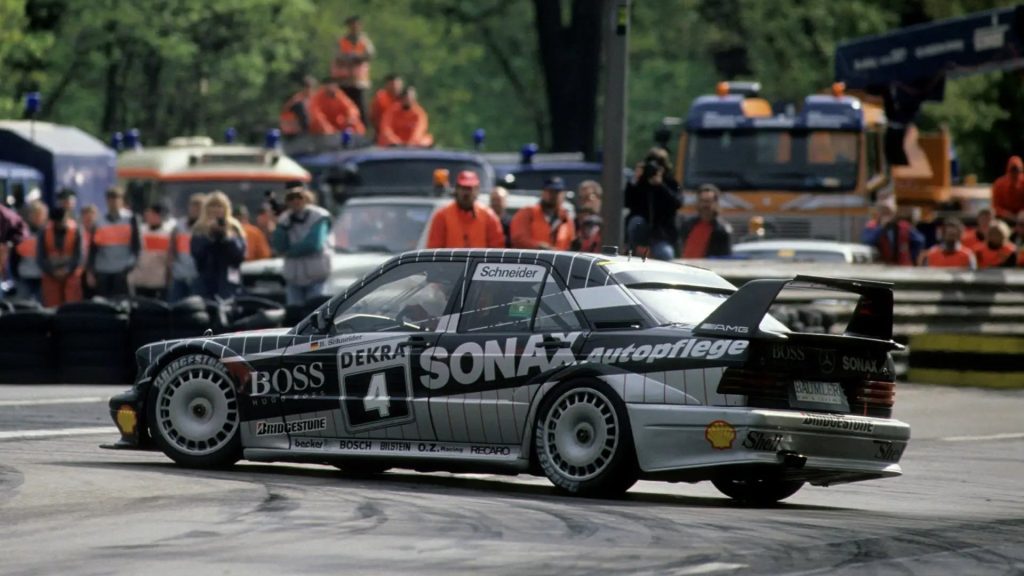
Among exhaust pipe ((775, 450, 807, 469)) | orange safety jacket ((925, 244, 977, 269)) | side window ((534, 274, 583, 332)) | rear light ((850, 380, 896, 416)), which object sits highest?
side window ((534, 274, 583, 332))

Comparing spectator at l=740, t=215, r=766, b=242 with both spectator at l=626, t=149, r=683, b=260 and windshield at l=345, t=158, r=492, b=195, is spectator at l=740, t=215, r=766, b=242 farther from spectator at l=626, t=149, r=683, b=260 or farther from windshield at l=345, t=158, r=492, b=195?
spectator at l=626, t=149, r=683, b=260

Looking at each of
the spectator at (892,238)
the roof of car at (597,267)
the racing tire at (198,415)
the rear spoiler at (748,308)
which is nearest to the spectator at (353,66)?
the spectator at (892,238)

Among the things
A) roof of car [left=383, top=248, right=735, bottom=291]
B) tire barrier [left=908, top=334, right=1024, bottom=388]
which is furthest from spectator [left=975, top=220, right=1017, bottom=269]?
roof of car [left=383, top=248, right=735, bottom=291]

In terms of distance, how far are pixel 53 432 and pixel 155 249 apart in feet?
38.0

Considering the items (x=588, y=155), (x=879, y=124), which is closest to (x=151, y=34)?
(x=588, y=155)

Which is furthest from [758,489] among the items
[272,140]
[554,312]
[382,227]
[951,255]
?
[272,140]

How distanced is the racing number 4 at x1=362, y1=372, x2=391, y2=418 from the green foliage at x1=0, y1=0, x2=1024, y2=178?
31635 millimetres

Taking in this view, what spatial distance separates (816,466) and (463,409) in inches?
72.6

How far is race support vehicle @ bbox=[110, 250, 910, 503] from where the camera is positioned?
11875 millimetres

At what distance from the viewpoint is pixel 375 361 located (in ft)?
42.3

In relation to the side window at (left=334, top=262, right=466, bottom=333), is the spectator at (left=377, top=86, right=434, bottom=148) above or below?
above

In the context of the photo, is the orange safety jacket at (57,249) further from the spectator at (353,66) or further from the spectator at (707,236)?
the spectator at (353,66)

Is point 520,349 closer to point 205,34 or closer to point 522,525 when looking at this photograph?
point 522,525

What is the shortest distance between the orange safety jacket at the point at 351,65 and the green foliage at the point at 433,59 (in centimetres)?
877
